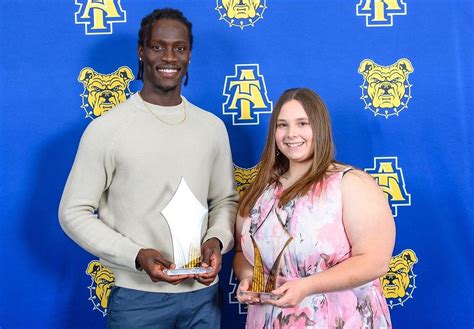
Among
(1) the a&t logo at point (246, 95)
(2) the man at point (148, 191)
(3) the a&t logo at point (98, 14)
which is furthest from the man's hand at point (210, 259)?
(3) the a&t logo at point (98, 14)

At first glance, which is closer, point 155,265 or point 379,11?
point 155,265

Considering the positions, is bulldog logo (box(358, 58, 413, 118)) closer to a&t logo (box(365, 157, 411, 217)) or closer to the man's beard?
a&t logo (box(365, 157, 411, 217))

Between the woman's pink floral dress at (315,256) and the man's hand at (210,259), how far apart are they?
10cm

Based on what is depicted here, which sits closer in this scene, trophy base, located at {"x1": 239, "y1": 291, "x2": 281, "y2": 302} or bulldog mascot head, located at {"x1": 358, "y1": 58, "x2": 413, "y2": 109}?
trophy base, located at {"x1": 239, "y1": 291, "x2": 281, "y2": 302}

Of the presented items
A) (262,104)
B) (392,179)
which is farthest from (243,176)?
(392,179)

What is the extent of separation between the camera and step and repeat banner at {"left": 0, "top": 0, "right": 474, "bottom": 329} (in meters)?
1.79

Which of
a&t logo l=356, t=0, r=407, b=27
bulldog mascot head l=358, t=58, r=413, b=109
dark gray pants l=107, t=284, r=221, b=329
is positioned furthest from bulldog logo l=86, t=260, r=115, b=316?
a&t logo l=356, t=0, r=407, b=27

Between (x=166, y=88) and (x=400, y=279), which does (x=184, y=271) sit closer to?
(x=166, y=88)

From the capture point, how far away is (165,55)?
1.42 metres

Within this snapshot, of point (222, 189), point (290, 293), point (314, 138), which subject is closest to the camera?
point (290, 293)

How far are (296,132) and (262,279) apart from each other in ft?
1.13

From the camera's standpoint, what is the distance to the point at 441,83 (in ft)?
6.02

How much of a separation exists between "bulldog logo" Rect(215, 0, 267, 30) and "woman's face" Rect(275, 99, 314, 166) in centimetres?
54

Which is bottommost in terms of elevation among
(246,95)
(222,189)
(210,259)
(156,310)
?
(156,310)
